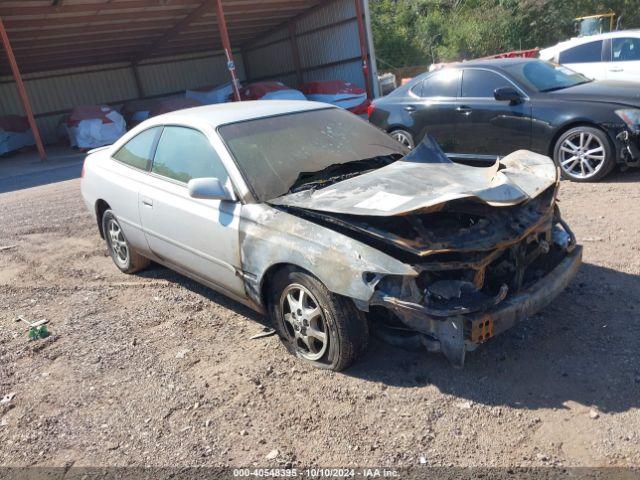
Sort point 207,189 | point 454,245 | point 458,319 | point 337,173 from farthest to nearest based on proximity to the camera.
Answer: point 337,173 < point 207,189 < point 454,245 < point 458,319

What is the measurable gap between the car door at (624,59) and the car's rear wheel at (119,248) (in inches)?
353

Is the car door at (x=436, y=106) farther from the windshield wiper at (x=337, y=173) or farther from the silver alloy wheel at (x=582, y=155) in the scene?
the windshield wiper at (x=337, y=173)

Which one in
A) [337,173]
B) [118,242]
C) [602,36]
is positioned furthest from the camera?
[602,36]

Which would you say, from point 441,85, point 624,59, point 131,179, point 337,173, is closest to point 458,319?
point 337,173

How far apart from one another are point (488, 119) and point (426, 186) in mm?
4168

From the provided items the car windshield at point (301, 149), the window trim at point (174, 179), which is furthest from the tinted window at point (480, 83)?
the window trim at point (174, 179)

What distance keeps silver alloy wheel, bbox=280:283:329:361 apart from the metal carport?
47.0ft

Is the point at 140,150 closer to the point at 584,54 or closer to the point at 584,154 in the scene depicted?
the point at 584,154

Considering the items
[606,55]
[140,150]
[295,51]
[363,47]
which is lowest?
[606,55]

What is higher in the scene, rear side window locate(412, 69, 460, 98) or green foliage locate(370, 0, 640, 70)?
green foliage locate(370, 0, 640, 70)

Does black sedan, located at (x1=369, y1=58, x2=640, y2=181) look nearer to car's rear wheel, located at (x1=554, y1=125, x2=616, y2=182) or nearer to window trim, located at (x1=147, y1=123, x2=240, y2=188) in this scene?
car's rear wheel, located at (x1=554, y1=125, x2=616, y2=182)

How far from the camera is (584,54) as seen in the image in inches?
403

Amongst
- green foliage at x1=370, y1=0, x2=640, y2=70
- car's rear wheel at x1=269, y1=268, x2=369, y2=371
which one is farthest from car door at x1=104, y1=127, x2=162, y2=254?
green foliage at x1=370, y1=0, x2=640, y2=70

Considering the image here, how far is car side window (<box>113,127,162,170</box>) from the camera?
184 inches
